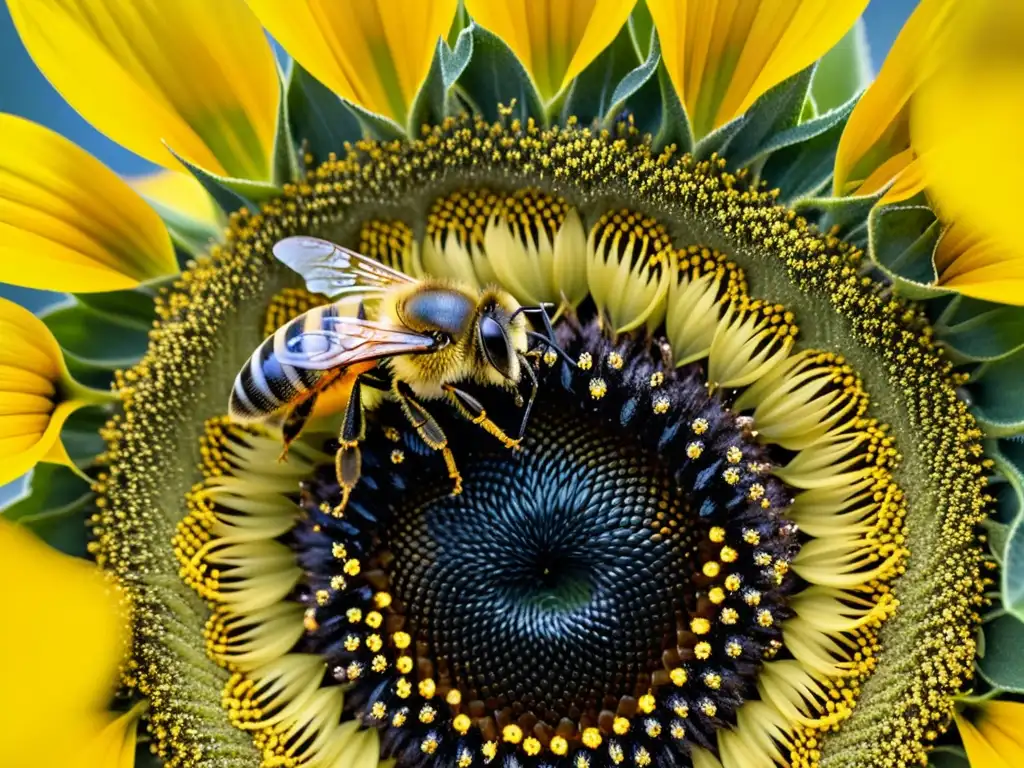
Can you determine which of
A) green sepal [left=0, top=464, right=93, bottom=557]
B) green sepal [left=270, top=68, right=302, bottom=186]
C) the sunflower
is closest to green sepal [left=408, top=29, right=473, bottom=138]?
the sunflower

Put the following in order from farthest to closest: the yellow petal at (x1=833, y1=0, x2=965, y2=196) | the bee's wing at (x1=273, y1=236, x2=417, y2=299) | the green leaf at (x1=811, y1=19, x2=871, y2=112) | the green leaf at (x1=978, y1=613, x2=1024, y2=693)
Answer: the green leaf at (x1=811, y1=19, x2=871, y2=112) → the bee's wing at (x1=273, y1=236, x2=417, y2=299) → the green leaf at (x1=978, y1=613, x2=1024, y2=693) → the yellow petal at (x1=833, y1=0, x2=965, y2=196)

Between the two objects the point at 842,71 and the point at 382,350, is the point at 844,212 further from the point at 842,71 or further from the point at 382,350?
the point at 382,350

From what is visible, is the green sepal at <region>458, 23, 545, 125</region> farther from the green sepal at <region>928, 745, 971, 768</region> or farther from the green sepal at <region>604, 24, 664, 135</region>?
the green sepal at <region>928, 745, 971, 768</region>

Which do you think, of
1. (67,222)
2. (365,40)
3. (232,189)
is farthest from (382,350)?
(67,222)

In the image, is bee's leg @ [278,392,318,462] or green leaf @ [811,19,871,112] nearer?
bee's leg @ [278,392,318,462]

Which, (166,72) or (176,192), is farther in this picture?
(176,192)

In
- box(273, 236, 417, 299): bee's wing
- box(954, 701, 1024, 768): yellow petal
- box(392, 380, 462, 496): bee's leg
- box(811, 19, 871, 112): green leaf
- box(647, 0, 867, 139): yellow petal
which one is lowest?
box(954, 701, 1024, 768): yellow petal

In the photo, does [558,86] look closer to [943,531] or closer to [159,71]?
[159,71]
